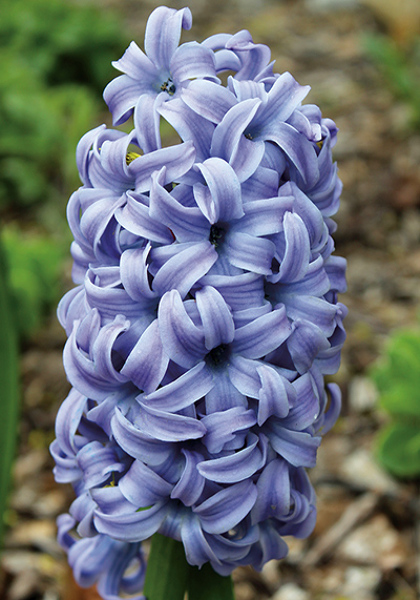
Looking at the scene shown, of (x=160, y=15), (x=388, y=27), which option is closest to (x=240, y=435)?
(x=160, y=15)

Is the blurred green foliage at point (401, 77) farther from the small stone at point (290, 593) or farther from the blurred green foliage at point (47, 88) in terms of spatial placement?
the small stone at point (290, 593)

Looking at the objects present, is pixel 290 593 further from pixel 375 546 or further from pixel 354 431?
pixel 354 431

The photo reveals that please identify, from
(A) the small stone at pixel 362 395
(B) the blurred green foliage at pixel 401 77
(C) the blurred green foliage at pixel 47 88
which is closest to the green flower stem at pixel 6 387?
(A) the small stone at pixel 362 395

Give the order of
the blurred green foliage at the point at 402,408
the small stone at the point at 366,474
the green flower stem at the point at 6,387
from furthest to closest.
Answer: the small stone at the point at 366,474, the blurred green foliage at the point at 402,408, the green flower stem at the point at 6,387

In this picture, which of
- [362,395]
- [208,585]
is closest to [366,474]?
[362,395]

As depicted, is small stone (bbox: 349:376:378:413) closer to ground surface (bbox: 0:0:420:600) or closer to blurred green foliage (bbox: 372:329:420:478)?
ground surface (bbox: 0:0:420:600)

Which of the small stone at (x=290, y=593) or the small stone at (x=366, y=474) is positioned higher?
the small stone at (x=366, y=474)

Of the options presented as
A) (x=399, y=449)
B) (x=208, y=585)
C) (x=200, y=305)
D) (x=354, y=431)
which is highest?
(x=200, y=305)
